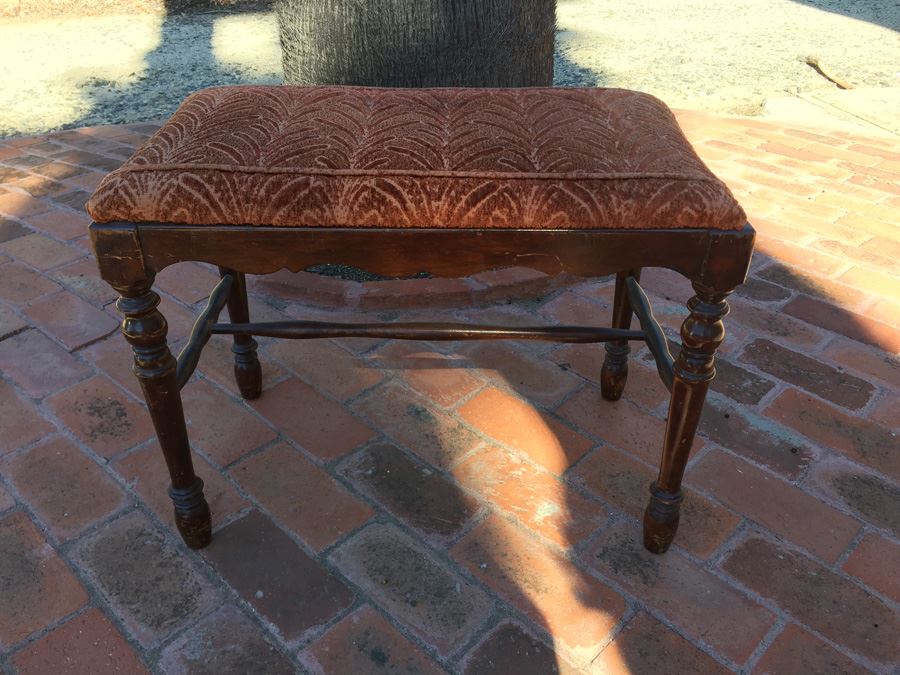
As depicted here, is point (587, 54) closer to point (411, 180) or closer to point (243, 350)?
point (243, 350)

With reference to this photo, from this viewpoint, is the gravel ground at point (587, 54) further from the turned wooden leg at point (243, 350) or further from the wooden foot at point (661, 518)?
the wooden foot at point (661, 518)

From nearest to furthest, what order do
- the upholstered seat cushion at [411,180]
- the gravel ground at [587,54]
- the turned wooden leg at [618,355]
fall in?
the upholstered seat cushion at [411,180] < the turned wooden leg at [618,355] < the gravel ground at [587,54]

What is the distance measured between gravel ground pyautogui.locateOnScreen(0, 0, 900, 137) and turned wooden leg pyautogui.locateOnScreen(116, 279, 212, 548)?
3140 mm

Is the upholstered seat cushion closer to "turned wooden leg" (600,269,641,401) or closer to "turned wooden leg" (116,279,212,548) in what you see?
"turned wooden leg" (116,279,212,548)

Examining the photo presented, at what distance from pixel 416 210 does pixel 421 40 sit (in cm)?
109

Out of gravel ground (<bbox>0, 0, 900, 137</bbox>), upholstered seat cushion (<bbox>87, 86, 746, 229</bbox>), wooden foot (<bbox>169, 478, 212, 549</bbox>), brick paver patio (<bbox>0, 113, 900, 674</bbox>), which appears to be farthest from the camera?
gravel ground (<bbox>0, 0, 900, 137</bbox>)

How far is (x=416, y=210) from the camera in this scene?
1.09 meters

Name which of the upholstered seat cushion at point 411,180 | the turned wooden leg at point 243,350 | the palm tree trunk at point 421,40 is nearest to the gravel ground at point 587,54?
the palm tree trunk at point 421,40

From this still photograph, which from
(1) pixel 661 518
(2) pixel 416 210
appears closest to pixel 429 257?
(2) pixel 416 210

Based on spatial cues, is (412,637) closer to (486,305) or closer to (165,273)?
(486,305)

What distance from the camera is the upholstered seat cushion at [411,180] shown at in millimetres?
1087

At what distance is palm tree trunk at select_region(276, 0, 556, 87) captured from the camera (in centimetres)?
197

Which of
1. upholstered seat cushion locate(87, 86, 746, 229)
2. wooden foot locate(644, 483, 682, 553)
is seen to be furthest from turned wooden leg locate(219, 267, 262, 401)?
wooden foot locate(644, 483, 682, 553)

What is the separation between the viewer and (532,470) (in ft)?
5.15
